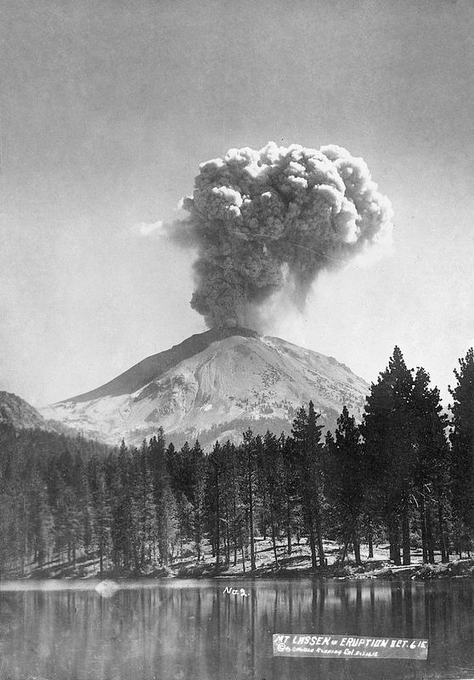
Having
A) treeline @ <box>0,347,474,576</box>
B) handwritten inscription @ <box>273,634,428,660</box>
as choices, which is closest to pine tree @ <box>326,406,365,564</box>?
treeline @ <box>0,347,474,576</box>

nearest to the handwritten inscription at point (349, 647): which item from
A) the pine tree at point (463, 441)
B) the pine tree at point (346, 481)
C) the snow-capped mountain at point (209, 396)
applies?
the pine tree at point (346, 481)

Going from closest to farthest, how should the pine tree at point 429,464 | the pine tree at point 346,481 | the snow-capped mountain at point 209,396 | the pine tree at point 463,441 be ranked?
the pine tree at point 429,464, the pine tree at point 463,441, the pine tree at point 346,481, the snow-capped mountain at point 209,396

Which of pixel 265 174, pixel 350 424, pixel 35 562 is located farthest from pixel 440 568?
pixel 265 174

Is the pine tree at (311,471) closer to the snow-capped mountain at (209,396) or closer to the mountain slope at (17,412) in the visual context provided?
the snow-capped mountain at (209,396)

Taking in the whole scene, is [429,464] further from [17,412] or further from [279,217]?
[279,217]

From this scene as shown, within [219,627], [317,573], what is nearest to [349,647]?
[219,627]

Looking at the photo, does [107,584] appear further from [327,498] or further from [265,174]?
[265,174]
